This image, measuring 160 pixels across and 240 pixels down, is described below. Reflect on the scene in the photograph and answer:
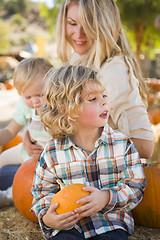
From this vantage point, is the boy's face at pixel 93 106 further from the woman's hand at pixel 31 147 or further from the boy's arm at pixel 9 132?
the boy's arm at pixel 9 132

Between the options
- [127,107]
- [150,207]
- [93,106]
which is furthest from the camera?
[127,107]

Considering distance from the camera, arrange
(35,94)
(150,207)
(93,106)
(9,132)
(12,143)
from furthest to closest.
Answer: (12,143), (9,132), (35,94), (150,207), (93,106)

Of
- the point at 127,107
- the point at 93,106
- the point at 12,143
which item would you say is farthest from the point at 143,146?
the point at 12,143

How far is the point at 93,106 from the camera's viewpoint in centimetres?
174

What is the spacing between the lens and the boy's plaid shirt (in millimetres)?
1758

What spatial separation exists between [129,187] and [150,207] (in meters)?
0.52

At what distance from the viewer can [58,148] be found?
5.97ft

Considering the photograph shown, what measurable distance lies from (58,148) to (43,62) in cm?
96

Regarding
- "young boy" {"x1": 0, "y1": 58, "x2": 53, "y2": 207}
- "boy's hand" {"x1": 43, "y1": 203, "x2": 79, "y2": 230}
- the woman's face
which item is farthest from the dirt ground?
the woman's face

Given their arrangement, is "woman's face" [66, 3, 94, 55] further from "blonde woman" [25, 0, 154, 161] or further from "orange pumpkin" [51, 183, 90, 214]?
"orange pumpkin" [51, 183, 90, 214]

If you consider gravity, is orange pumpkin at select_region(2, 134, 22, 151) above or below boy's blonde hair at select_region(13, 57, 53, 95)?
below

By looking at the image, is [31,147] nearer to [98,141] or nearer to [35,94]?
[35,94]

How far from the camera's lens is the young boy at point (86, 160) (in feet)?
5.57

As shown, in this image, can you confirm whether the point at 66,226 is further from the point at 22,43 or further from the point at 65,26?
the point at 22,43
